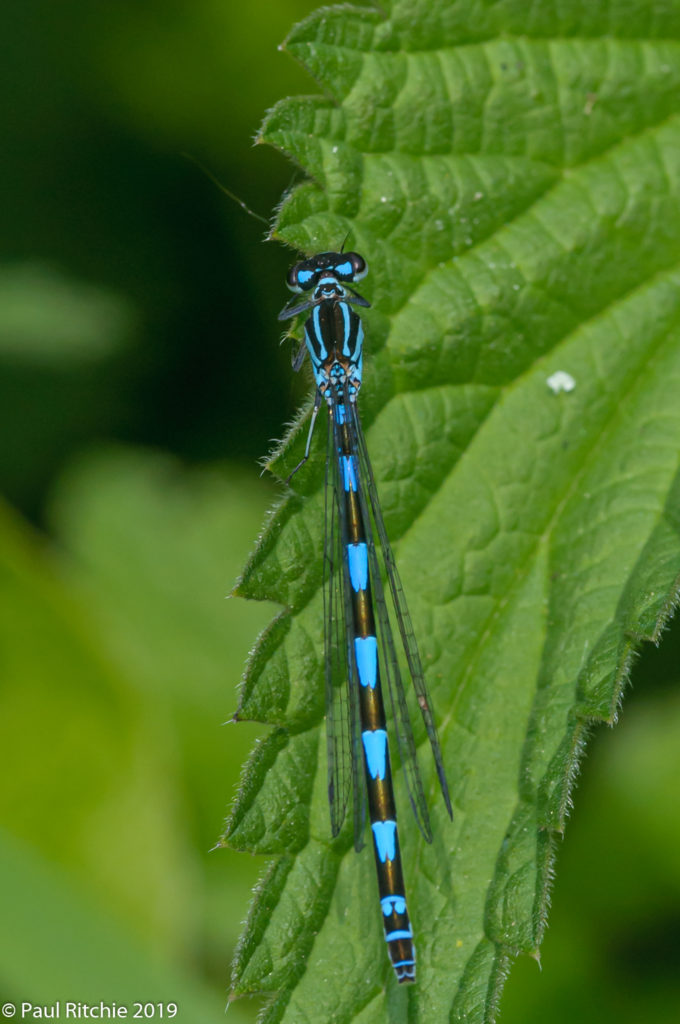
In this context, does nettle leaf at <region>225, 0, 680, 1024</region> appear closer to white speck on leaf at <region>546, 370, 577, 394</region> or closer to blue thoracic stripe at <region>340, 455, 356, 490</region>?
white speck on leaf at <region>546, 370, 577, 394</region>

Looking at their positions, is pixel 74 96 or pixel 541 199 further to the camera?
pixel 74 96

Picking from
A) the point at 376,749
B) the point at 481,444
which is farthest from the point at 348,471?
the point at 376,749

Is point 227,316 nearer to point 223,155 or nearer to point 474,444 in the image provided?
point 223,155

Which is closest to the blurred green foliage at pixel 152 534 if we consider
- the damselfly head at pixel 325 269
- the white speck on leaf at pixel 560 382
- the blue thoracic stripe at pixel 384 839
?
the damselfly head at pixel 325 269

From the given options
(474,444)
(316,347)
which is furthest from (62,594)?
(474,444)

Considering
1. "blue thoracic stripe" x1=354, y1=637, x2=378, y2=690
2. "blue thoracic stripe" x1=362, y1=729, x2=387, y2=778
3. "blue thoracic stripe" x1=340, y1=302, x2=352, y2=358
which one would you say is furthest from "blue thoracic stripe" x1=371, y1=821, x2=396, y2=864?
"blue thoracic stripe" x1=340, y1=302, x2=352, y2=358

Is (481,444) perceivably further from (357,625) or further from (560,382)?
(357,625)
